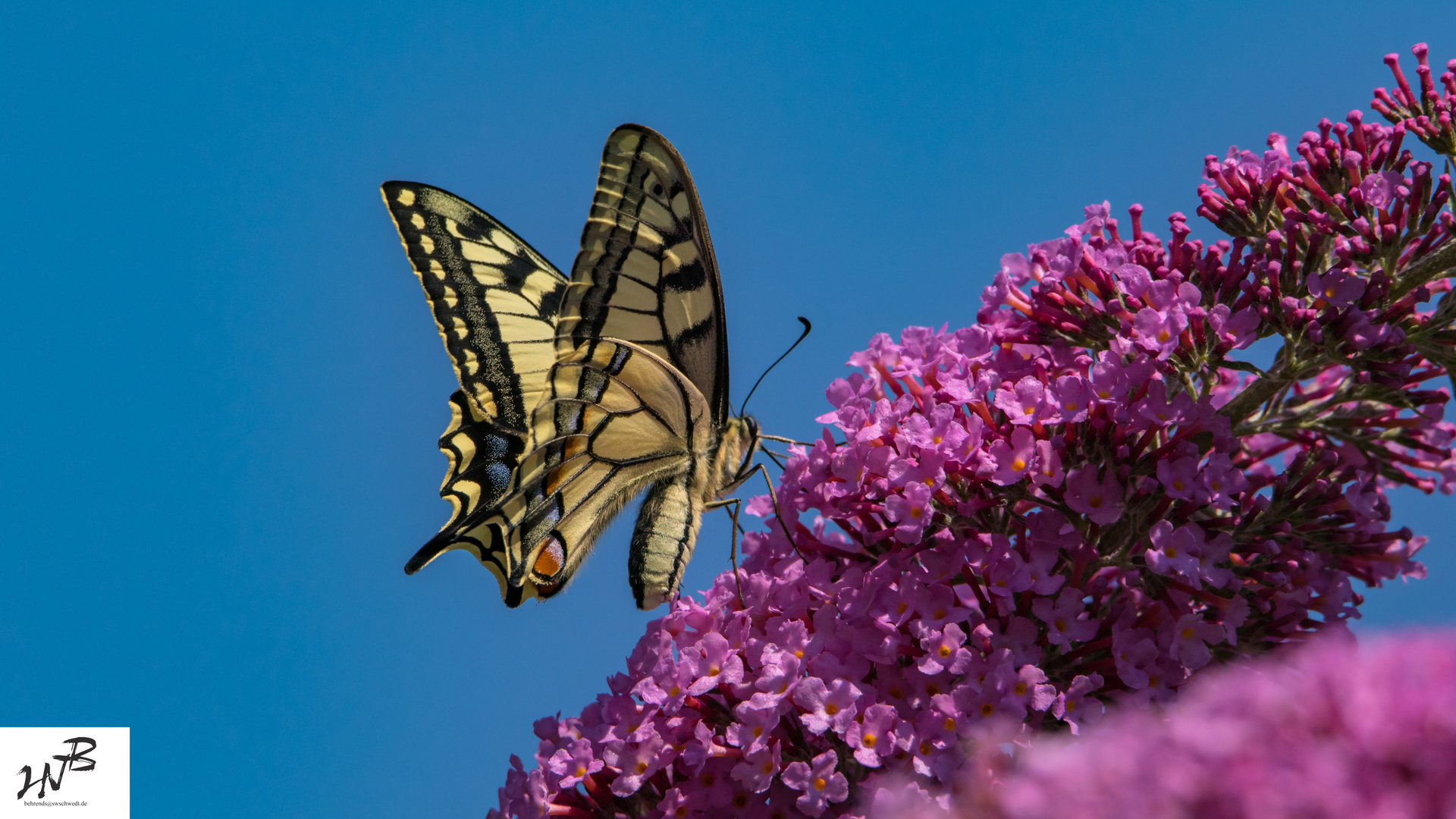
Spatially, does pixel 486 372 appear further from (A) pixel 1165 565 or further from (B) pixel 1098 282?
(A) pixel 1165 565

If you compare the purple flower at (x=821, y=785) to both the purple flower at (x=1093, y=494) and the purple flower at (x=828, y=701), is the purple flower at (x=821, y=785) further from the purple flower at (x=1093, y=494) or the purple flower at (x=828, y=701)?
the purple flower at (x=1093, y=494)

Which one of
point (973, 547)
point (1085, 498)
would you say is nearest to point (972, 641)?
point (973, 547)

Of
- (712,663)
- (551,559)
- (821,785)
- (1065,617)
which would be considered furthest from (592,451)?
(1065,617)

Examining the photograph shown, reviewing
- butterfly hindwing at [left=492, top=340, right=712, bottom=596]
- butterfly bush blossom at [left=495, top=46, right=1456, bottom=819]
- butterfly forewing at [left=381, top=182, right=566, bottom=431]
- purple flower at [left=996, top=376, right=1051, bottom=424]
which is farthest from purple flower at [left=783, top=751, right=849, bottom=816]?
butterfly forewing at [left=381, top=182, right=566, bottom=431]

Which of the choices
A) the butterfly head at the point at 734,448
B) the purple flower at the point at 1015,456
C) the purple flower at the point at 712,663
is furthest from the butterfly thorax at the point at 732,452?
the purple flower at the point at 1015,456

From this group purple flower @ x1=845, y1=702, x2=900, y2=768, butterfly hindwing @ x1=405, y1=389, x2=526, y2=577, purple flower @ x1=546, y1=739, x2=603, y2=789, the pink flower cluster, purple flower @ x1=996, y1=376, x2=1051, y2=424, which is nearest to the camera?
the pink flower cluster

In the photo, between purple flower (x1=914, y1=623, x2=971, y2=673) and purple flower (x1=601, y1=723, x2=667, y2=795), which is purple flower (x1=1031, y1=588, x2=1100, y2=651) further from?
purple flower (x1=601, y1=723, x2=667, y2=795)

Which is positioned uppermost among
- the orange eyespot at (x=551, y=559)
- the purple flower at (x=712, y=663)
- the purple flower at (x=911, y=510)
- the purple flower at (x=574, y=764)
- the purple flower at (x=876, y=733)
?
the orange eyespot at (x=551, y=559)
